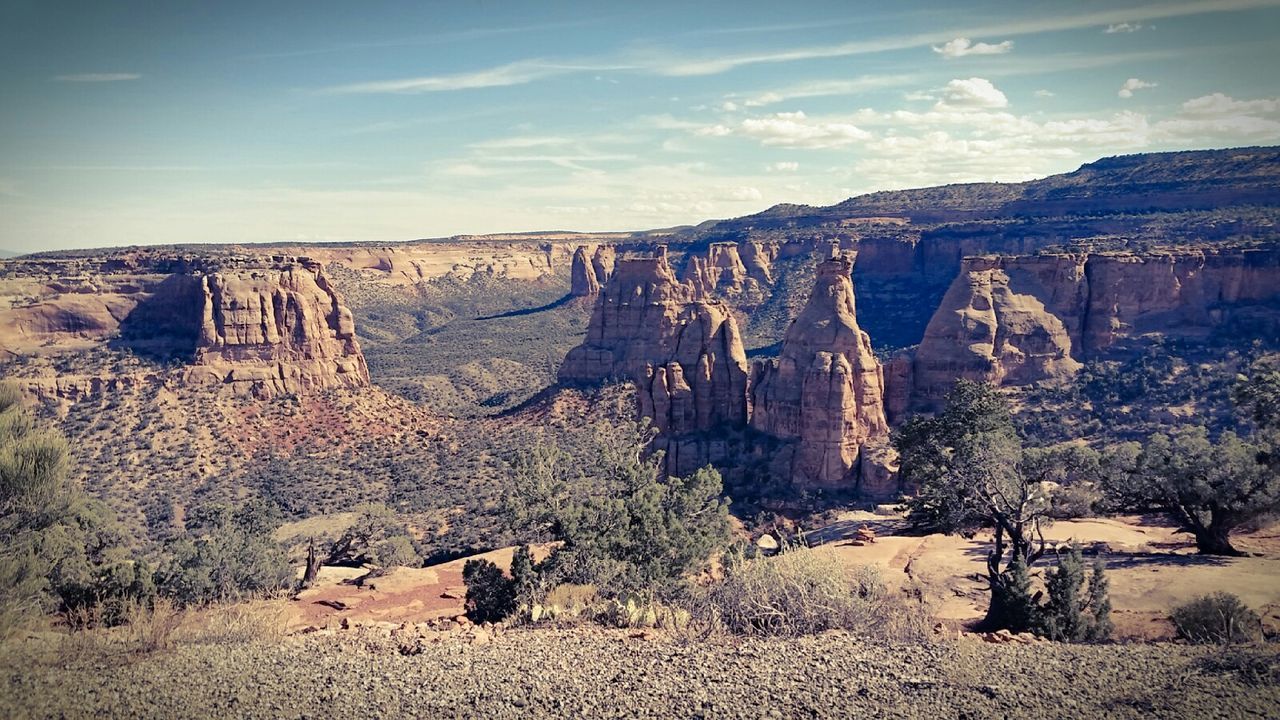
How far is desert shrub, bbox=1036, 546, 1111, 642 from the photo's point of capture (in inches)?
688

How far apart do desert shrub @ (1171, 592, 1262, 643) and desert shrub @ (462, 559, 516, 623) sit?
15.0 metres

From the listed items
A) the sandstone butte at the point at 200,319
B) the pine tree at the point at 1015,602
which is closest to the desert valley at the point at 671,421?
the sandstone butte at the point at 200,319

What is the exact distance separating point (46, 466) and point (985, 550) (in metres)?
28.9

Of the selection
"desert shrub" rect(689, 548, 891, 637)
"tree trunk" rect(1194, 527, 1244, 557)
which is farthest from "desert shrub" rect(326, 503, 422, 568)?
"tree trunk" rect(1194, 527, 1244, 557)

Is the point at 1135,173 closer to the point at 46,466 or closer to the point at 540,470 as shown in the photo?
Result: the point at 540,470

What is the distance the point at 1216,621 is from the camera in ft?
55.5

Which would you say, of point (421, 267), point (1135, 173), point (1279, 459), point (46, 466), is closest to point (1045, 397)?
point (1279, 459)

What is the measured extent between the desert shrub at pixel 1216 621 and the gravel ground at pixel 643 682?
2.33 metres

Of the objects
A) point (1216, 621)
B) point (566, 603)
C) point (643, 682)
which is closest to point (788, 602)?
point (643, 682)

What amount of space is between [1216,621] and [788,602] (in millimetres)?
9251

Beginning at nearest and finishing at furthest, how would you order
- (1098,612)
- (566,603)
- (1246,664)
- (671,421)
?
(1246,664) < (1098,612) < (566,603) < (671,421)

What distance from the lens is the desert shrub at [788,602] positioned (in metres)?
15.9

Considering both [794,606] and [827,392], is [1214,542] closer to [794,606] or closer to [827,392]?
[794,606]

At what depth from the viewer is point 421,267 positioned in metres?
157
